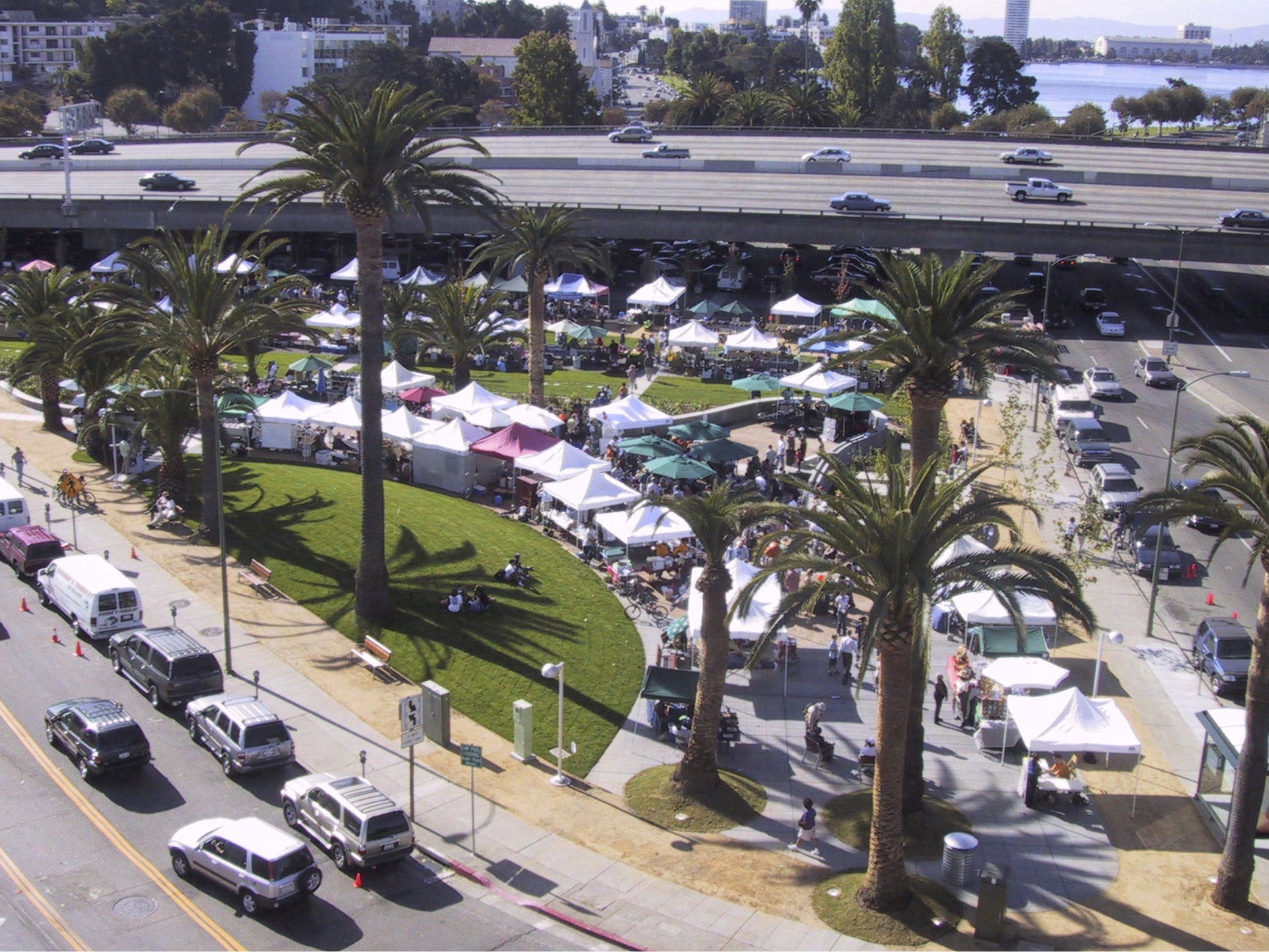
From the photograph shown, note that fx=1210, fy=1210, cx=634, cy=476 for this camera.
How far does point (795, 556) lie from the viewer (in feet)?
71.6

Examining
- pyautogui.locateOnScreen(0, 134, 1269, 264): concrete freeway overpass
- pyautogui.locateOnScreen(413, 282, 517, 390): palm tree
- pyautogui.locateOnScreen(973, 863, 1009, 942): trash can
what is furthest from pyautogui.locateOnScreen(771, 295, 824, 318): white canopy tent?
pyautogui.locateOnScreen(973, 863, 1009, 942): trash can

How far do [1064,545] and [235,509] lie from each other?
2614 centimetres

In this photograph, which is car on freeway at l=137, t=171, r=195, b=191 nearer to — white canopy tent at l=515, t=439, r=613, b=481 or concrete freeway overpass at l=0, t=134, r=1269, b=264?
concrete freeway overpass at l=0, t=134, r=1269, b=264

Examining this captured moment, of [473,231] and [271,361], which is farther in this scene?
[473,231]

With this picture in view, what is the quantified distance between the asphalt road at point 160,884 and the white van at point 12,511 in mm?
11277

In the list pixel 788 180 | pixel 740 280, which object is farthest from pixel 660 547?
pixel 788 180

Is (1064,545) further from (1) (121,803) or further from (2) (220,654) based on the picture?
(1) (121,803)

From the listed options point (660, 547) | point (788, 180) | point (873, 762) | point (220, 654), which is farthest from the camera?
point (788, 180)

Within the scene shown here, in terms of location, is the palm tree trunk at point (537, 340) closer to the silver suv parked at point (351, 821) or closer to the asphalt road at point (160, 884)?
the asphalt road at point (160, 884)

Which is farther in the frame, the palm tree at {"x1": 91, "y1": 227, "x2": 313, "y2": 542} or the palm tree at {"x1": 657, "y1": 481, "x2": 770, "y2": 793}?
the palm tree at {"x1": 91, "y1": 227, "x2": 313, "y2": 542}

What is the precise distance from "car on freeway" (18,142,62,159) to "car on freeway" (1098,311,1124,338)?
80016 mm

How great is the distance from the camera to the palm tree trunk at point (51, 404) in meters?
45.7

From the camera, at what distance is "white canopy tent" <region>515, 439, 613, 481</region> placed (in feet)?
127

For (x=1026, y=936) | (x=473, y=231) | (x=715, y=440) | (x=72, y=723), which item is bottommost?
(x=1026, y=936)
